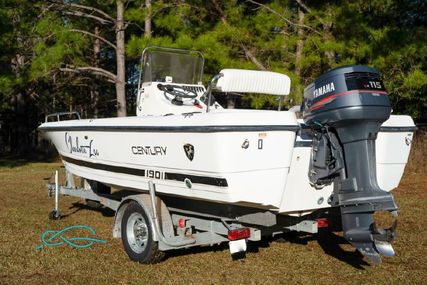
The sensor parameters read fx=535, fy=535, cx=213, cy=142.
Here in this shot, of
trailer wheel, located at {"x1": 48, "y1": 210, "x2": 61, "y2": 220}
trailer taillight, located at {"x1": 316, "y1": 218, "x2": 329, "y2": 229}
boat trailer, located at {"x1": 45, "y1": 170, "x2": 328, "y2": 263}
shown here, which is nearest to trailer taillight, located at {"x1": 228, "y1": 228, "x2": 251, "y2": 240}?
boat trailer, located at {"x1": 45, "y1": 170, "x2": 328, "y2": 263}

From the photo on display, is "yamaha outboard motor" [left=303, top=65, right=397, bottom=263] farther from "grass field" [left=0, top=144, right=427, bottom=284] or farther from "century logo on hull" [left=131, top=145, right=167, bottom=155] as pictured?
"century logo on hull" [left=131, top=145, right=167, bottom=155]

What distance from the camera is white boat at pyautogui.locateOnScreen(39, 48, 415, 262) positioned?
438cm

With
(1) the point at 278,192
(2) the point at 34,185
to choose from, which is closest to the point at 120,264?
(1) the point at 278,192

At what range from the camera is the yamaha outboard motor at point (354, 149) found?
452 cm

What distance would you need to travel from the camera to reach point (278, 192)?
450 centimetres

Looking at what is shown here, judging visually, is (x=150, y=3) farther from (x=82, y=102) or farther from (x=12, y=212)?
(x=82, y=102)

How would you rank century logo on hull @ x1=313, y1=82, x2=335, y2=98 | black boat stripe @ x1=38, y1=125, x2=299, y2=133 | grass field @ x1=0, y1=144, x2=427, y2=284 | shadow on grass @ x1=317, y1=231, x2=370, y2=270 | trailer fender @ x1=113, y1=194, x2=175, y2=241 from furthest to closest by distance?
shadow on grass @ x1=317, y1=231, x2=370, y2=270 < trailer fender @ x1=113, y1=194, x2=175, y2=241 < grass field @ x1=0, y1=144, x2=427, y2=284 < century logo on hull @ x1=313, y1=82, x2=335, y2=98 < black boat stripe @ x1=38, y1=125, x2=299, y2=133

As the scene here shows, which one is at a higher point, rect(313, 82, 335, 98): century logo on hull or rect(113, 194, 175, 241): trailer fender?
rect(313, 82, 335, 98): century logo on hull

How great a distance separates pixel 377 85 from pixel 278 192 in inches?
50.8

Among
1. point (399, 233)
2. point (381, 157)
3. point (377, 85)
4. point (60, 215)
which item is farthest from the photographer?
point (60, 215)

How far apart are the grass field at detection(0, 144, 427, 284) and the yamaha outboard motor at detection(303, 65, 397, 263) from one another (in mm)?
615

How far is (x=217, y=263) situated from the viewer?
18.0 feet

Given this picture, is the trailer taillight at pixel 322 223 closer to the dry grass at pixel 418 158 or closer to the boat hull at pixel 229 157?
the boat hull at pixel 229 157

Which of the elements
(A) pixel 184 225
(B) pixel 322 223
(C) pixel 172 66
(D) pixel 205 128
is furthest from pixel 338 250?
(C) pixel 172 66
